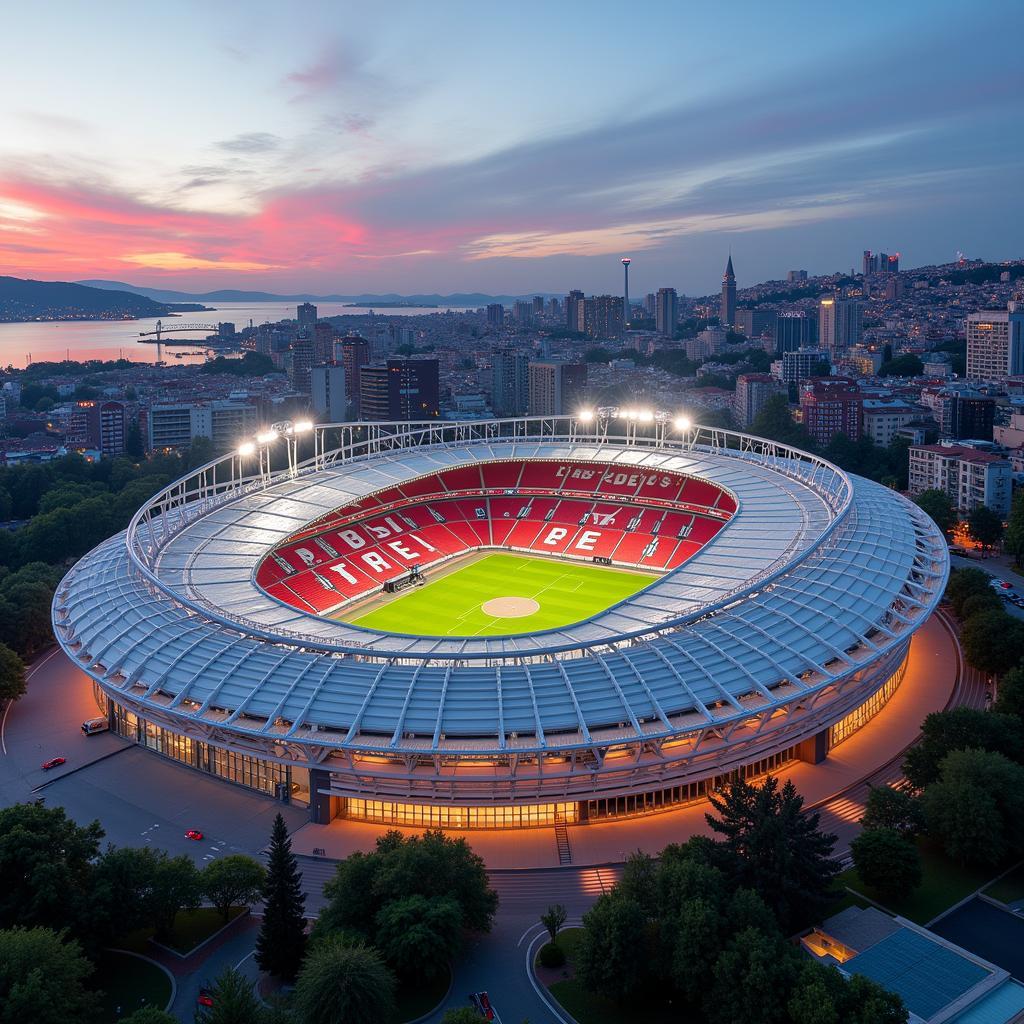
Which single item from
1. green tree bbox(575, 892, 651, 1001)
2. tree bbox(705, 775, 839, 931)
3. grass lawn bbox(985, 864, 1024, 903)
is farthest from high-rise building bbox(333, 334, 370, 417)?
green tree bbox(575, 892, 651, 1001)

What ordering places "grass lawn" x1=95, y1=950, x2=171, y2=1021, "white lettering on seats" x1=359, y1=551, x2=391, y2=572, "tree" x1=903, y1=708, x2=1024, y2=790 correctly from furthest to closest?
"white lettering on seats" x1=359, y1=551, x2=391, y2=572 < "tree" x1=903, y1=708, x2=1024, y2=790 < "grass lawn" x1=95, y1=950, x2=171, y2=1021

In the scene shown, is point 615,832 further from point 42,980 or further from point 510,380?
point 510,380

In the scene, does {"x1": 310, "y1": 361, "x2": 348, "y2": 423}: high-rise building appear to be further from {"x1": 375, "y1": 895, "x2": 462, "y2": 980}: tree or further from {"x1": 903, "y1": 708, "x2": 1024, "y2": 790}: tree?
{"x1": 375, "y1": 895, "x2": 462, "y2": 980}: tree

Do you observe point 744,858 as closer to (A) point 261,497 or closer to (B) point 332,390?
(A) point 261,497

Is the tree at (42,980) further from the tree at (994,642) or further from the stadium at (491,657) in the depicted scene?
the tree at (994,642)

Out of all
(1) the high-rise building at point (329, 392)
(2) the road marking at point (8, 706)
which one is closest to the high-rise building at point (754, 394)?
(1) the high-rise building at point (329, 392)

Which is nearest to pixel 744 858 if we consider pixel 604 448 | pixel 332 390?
pixel 604 448
